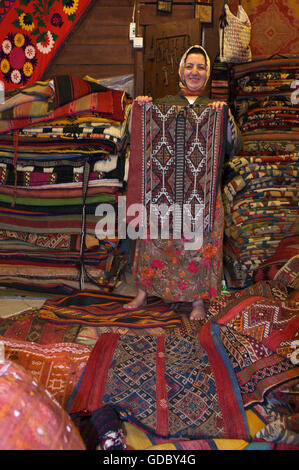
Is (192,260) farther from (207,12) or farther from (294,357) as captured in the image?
(207,12)

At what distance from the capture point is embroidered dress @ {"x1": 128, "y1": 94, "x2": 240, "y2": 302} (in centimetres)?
229

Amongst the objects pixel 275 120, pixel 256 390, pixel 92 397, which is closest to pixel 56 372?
pixel 92 397

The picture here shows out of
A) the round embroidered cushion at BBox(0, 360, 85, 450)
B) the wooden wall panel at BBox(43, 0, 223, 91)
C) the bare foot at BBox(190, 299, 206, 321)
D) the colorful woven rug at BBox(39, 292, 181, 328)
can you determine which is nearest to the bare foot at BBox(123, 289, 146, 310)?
the colorful woven rug at BBox(39, 292, 181, 328)

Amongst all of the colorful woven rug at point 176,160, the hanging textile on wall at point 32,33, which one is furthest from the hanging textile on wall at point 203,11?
the colorful woven rug at point 176,160

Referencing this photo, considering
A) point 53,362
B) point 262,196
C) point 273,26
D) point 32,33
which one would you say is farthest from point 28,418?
point 273,26

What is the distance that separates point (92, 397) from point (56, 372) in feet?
Result: 0.87

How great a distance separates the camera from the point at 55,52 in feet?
11.2

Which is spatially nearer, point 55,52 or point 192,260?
point 192,260

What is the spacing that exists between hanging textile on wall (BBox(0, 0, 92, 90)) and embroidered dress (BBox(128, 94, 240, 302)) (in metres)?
1.46

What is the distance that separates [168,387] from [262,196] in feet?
5.66

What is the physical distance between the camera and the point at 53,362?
1803mm

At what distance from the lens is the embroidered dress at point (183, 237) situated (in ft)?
7.52

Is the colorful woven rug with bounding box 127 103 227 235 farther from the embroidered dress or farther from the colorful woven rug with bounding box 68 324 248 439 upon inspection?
the colorful woven rug with bounding box 68 324 248 439

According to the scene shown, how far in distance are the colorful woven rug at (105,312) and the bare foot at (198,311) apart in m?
0.09
